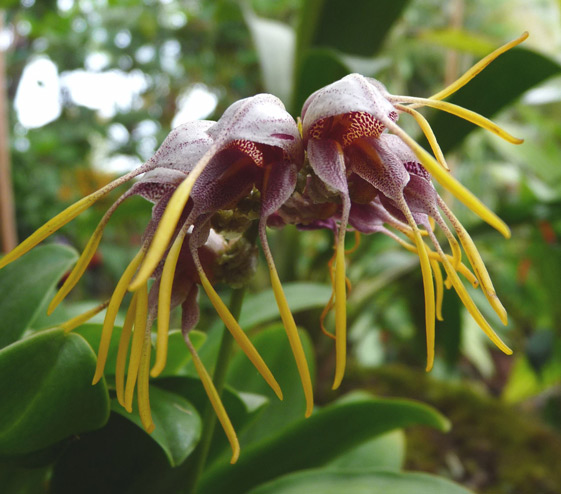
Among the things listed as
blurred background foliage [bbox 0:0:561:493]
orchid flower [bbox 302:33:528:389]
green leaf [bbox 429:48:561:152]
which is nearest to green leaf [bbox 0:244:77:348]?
blurred background foliage [bbox 0:0:561:493]

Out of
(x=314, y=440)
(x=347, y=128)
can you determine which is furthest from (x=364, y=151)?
(x=314, y=440)

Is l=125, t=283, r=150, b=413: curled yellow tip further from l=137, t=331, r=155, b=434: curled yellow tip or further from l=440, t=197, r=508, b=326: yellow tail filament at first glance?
l=440, t=197, r=508, b=326: yellow tail filament

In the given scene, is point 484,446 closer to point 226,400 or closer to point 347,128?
point 226,400

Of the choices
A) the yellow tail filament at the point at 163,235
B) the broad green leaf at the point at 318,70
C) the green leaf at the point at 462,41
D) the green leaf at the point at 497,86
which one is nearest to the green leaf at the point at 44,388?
the yellow tail filament at the point at 163,235

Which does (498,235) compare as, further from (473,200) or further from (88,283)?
(88,283)

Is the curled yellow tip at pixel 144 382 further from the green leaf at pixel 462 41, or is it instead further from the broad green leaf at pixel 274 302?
the green leaf at pixel 462 41
